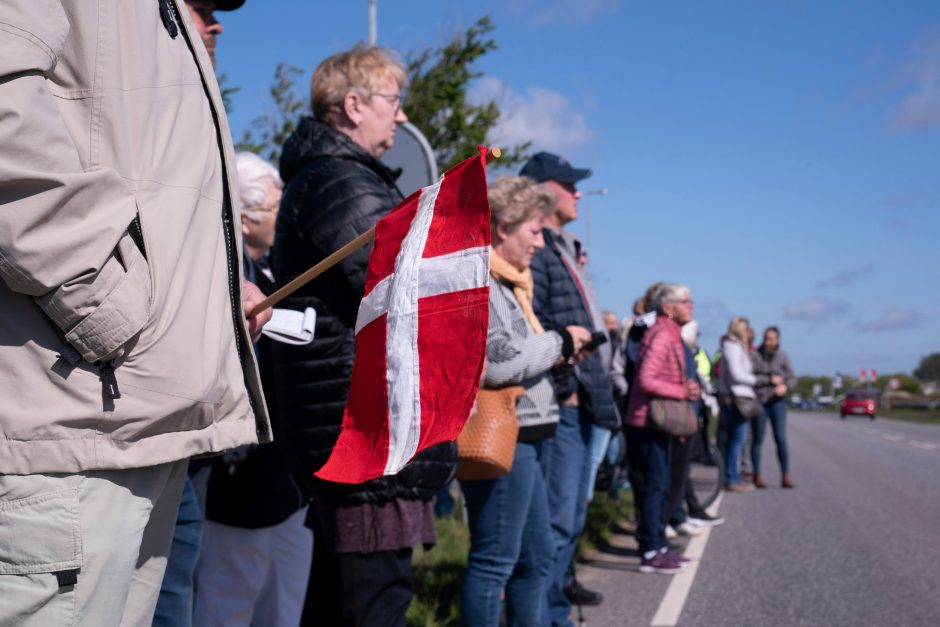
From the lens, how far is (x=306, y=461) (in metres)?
2.98

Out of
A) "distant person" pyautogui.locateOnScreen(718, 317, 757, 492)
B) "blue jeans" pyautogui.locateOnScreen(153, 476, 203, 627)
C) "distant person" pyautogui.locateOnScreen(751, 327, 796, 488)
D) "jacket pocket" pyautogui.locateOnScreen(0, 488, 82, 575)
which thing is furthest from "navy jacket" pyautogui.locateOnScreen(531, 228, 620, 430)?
"distant person" pyautogui.locateOnScreen(751, 327, 796, 488)

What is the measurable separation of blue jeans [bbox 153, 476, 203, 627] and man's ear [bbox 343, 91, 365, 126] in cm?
120

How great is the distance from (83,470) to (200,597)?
7.36 feet

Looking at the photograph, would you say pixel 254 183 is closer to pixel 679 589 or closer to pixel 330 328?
pixel 330 328

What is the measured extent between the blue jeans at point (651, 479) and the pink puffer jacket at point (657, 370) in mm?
141

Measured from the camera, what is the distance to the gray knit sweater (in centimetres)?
388

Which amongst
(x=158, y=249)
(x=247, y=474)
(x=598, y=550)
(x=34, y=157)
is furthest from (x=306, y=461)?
(x=598, y=550)

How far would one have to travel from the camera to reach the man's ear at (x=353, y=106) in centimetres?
323

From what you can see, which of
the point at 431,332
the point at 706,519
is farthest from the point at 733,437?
the point at 431,332

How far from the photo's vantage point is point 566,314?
5.06 m

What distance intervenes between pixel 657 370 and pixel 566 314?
90.6 inches

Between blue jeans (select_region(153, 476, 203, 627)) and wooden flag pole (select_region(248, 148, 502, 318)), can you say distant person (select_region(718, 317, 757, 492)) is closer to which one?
blue jeans (select_region(153, 476, 203, 627))

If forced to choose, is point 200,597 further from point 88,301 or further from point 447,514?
point 447,514

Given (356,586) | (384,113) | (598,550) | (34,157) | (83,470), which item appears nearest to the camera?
(34,157)
